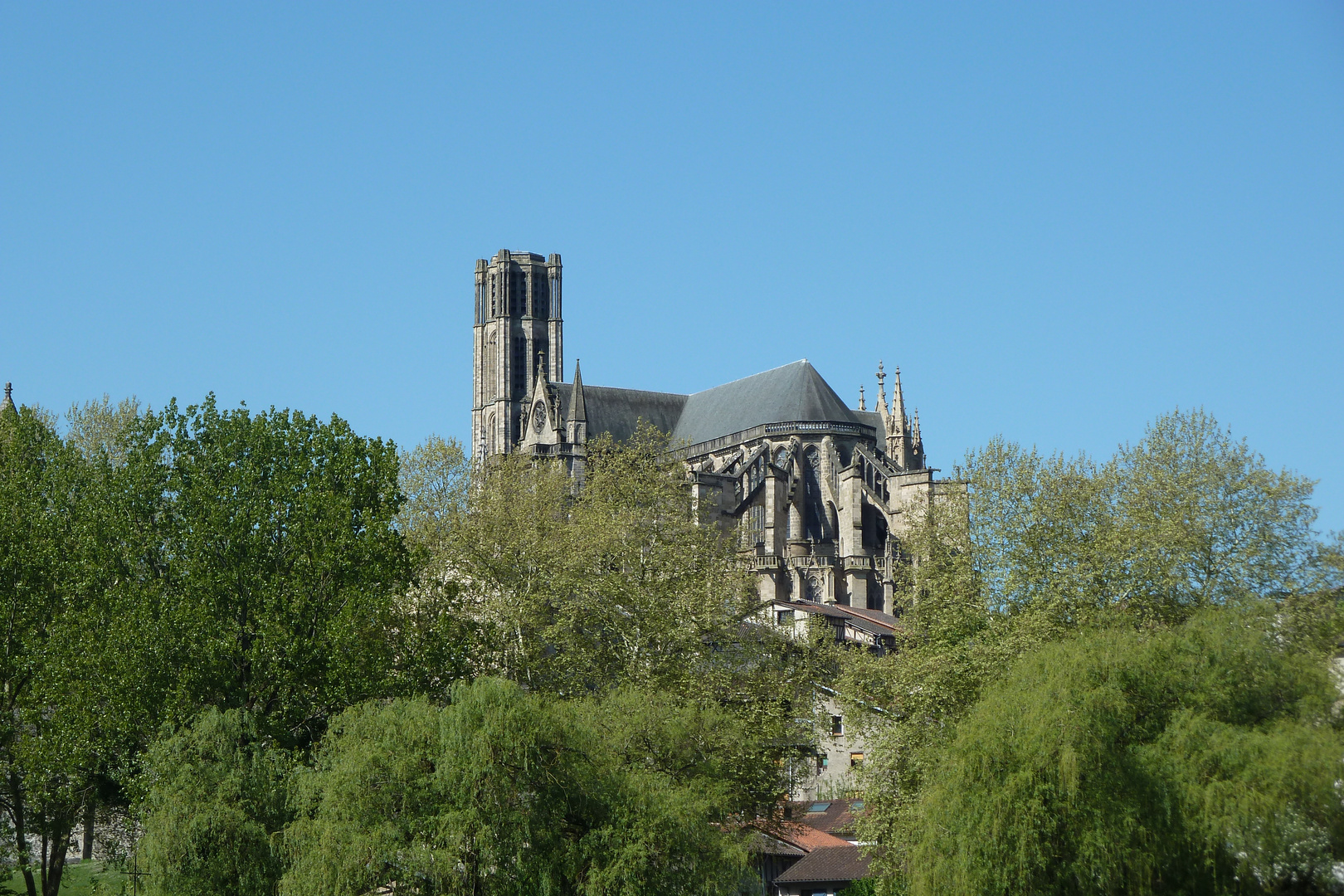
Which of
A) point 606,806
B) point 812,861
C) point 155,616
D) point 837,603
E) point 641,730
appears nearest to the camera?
point 606,806

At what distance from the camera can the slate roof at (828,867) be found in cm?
4641

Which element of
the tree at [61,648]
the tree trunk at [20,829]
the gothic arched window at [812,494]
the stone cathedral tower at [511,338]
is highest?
the stone cathedral tower at [511,338]

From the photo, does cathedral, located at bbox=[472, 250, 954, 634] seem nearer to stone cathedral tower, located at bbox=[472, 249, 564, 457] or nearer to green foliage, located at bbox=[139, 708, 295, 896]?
stone cathedral tower, located at bbox=[472, 249, 564, 457]

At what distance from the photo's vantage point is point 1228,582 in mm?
39906

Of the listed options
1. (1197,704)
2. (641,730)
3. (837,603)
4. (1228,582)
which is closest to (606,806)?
(641,730)

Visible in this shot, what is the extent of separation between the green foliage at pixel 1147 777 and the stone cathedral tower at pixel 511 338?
314ft

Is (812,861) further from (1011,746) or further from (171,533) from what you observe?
(171,533)

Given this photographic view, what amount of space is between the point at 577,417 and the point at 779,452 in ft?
53.9

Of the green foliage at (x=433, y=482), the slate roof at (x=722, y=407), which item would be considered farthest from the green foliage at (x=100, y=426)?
the slate roof at (x=722, y=407)

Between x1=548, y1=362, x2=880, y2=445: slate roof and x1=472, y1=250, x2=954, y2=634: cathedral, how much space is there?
0.11m

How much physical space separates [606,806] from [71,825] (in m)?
15.9

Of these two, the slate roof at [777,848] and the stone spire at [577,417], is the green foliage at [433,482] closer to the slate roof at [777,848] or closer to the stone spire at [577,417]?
the slate roof at [777,848]

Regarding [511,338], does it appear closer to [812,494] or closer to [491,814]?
[812,494]

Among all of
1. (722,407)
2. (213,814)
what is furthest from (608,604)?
(722,407)
